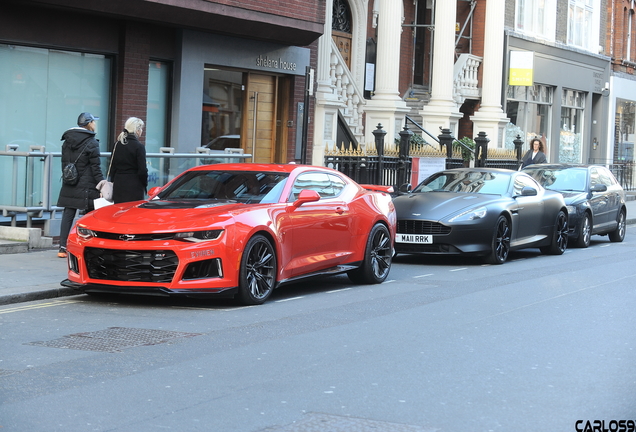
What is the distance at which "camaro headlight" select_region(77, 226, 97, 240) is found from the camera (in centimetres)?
1002

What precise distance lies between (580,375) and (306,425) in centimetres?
234

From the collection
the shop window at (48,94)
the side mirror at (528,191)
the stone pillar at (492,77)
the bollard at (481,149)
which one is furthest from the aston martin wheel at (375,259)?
the stone pillar at (492,77)

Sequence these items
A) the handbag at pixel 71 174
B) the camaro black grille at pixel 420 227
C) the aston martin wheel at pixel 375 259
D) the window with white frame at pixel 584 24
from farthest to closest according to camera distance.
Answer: the window with white frame at pixel 584 24 → the camaro black grille at pixel 420 227 → the handbag at pixel 71 174 → the aston martin wheel at pixel 375 259

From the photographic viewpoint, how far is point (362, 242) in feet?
39.4

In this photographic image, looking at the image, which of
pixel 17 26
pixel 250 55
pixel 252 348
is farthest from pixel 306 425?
pixel 250 55

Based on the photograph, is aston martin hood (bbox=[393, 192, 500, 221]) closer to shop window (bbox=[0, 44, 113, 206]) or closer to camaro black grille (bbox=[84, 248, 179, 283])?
shop window (bbox=[0, 44, 113, 206])

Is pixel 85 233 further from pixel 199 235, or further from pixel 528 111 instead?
pixel 528 111

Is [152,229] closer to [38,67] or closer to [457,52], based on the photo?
[38,67]

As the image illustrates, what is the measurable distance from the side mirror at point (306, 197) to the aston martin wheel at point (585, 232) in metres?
8.90

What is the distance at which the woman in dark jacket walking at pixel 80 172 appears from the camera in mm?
13156

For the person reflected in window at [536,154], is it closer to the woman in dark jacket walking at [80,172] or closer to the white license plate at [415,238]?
the white license plate at [415,238]

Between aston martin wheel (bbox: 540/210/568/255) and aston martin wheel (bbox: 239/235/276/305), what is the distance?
7.72 metres

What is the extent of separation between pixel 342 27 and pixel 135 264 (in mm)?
17850

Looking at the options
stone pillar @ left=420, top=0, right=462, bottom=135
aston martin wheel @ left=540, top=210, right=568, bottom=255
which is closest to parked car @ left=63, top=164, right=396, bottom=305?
aston martin wheel @ left=540, top=210, right=568, bottom=255
